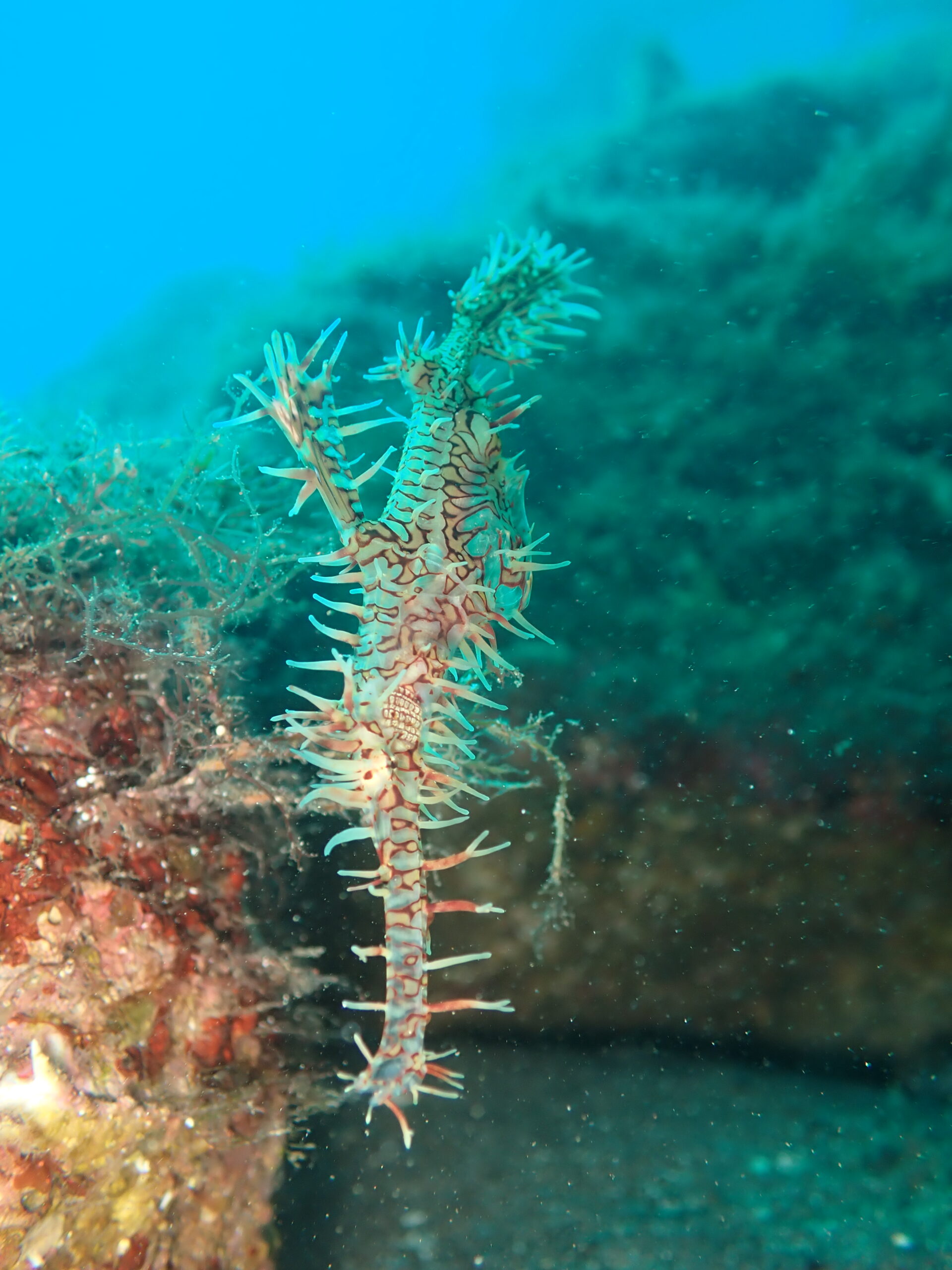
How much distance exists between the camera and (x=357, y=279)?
6215 millimetres

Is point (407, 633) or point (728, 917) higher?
point (407, 633)

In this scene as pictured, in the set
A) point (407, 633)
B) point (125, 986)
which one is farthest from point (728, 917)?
point (125, 986)

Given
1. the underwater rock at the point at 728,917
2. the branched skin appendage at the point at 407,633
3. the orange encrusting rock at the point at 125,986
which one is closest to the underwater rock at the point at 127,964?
the orange encrusting rock at the point at 125,986

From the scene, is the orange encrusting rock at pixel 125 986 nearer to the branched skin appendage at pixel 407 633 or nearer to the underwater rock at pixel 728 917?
the branched skin appendage at pixel 407 633

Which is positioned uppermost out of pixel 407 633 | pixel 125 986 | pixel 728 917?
pixel 407 633

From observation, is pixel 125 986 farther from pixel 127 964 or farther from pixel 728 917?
pixel 728 917

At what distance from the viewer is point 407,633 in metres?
2.51

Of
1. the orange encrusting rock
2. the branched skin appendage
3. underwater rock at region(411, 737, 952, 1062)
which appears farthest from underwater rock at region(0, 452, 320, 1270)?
underwater rock at region(411, 737, 952, 1062)

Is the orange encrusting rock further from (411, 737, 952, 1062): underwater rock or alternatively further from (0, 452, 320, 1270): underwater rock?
(411, 737, 952, 1062): underwater rock

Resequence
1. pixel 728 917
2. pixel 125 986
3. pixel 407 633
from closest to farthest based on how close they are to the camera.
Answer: pixel 407 633 → pixel 125 986 → pixel 728 917

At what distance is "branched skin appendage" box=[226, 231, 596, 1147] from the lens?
2.26m

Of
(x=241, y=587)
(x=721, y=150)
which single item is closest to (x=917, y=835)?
(x=241, y=587)

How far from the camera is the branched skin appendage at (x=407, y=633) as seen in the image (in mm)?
2260

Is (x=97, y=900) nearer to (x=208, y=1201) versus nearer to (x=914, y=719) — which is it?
(x=208, y=1201)
